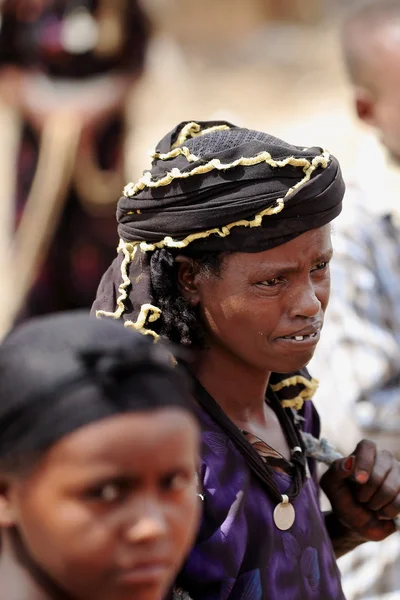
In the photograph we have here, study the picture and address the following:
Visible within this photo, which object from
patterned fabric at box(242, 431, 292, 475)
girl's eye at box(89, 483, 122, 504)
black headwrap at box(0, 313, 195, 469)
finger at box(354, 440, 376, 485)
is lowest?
finger at box(354, 440, 376, 485)

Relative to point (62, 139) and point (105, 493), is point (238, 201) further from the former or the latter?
point (62, 139)

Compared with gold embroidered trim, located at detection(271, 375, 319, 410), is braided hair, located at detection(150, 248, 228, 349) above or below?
above

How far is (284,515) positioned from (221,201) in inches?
25.9

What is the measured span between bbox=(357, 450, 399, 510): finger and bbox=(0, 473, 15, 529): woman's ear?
1.20 meters

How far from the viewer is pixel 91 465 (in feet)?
5.13

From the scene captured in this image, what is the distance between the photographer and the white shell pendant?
8.01 ft

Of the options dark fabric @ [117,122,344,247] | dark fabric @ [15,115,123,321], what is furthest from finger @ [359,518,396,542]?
dark fabric @ [15,115,123,321]

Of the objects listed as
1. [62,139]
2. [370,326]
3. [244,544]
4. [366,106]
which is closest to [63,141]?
[62,139]

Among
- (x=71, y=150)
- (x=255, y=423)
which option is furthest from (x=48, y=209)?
(x=255, y=423)

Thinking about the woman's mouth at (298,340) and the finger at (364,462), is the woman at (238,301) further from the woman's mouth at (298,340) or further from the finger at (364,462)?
the finger at (364,462)

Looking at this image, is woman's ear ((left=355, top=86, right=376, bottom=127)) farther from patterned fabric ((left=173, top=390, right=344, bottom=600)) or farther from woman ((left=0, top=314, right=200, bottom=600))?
woman ((left=0, top=314, right=200, bottom=600))

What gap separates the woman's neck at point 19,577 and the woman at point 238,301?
67 centimetres

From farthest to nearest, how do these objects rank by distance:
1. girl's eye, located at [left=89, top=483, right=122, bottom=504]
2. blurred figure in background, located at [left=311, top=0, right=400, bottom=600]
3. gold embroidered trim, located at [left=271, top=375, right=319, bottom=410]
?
1. blurred figure in background, located at [left=311, top=0, right=400, bottom=600]
2. gold embroidered trim, located at [left=271, top=375, right=319, bottom=410]
3. girl's eye, located at [left=89, top=483, right=122, bottom=504]

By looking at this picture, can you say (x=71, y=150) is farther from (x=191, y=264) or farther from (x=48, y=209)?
(x=191, y=264)
